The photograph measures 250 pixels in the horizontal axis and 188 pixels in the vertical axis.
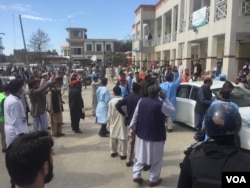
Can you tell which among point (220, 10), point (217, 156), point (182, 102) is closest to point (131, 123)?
point (217, 156)

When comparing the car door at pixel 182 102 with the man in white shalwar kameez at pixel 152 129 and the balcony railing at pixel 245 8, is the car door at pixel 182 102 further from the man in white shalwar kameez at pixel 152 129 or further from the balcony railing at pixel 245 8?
the balcony railing at pixel 245 8

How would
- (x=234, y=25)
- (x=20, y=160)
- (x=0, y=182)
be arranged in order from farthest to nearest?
(x=234, y=25)
(x=0, y=182)
(x=20, y=160)

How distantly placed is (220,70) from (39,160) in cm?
1501

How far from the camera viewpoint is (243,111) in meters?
7.08

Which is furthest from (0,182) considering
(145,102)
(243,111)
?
(243,111)

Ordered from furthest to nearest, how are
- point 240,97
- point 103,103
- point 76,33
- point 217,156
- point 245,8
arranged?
point 76,33 < point 245,8 < point 103,103 < point 240,97 < point 217,156

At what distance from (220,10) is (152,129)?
12866mm

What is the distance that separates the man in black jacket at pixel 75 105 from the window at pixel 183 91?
3099 mm

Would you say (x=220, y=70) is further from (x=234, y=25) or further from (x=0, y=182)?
(x=0, y=182)

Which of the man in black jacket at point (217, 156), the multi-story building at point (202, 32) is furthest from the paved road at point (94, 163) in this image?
the multi-story building at point (202, 32)

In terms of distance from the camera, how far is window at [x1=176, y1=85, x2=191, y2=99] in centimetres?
941

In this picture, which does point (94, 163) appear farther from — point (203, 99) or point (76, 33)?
point (76, 33)

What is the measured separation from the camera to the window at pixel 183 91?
9.41m

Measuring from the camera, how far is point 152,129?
4988 mm
